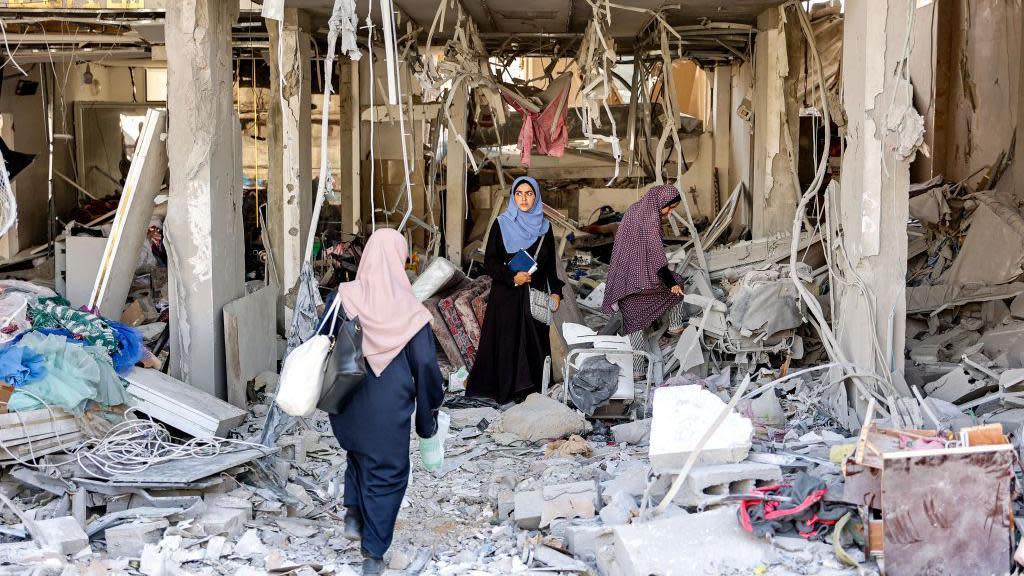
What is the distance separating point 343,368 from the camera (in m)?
4.23

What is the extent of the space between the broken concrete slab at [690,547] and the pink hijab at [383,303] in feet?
3.99

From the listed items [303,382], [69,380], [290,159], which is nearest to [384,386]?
[303,382]

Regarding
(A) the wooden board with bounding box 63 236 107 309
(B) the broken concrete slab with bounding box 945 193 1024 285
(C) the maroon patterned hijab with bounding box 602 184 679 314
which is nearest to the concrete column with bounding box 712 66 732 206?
(B) the broken concrete slab with bounding box 945 193 1024 285

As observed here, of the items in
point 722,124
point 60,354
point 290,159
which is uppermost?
point 722,124

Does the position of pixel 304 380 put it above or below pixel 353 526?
above

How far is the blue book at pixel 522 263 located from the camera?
7668mm

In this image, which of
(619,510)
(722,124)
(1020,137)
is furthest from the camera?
(722,124)

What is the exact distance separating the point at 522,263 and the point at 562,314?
1.07 metres

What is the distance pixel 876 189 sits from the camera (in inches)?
230

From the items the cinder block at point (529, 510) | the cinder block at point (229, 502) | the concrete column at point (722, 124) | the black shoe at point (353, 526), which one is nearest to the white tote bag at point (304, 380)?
the black shoe at point (353, 526)

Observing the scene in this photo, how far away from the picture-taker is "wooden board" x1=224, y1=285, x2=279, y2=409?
6.53 metres

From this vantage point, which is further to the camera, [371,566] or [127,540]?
[127,540]

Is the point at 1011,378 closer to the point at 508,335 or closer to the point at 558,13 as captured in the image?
the point at 508,335

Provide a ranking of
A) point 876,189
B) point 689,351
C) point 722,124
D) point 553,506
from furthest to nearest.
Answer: point 722,124
point 689,351
point 876,189
point 553,506
